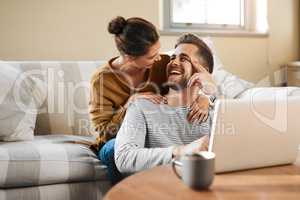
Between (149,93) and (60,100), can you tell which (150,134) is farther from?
(60,100)

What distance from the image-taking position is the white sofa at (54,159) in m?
1.54

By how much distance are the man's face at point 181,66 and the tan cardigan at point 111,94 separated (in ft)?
0.10

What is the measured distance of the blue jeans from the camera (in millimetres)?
1589

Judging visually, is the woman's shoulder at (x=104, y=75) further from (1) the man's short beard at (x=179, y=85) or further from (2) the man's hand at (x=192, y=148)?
(2) the man's hand at (x=192, y=148)

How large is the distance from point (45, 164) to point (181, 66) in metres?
0.61

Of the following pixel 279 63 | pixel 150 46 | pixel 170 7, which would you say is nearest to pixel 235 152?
pixel 150 46

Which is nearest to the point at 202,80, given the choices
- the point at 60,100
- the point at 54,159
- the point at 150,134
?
the point at 150,134

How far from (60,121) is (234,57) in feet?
4.78

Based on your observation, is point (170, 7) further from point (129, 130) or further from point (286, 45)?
point (129, 130)

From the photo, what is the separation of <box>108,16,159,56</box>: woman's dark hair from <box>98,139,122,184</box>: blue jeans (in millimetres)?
343

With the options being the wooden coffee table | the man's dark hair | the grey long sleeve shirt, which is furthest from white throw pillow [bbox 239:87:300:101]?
the wooden coffee table

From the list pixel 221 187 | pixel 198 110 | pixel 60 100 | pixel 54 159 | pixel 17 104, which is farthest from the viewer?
pixel 60 100

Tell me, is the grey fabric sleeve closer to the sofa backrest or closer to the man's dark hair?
the man's dark hair

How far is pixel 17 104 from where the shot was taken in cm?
186
